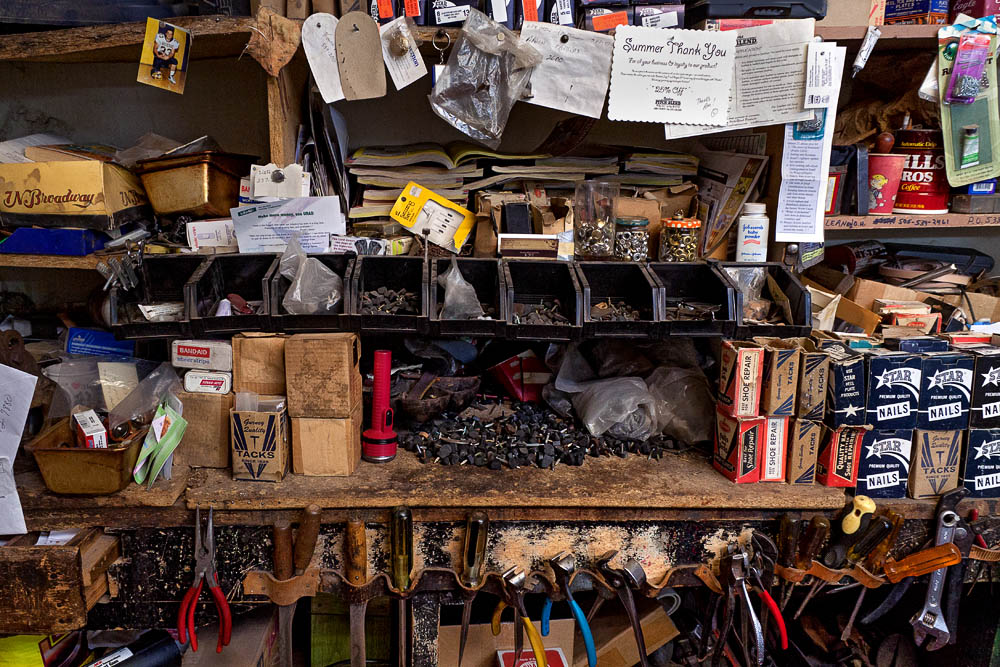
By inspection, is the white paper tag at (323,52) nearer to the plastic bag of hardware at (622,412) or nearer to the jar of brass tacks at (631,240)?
the jar of brass tacks at (631,240)

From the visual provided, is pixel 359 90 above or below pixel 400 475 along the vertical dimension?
above

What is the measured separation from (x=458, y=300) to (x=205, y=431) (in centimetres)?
68

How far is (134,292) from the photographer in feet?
5.44

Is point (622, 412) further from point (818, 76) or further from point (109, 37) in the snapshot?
point (109, 37)

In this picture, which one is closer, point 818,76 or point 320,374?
point 320,374

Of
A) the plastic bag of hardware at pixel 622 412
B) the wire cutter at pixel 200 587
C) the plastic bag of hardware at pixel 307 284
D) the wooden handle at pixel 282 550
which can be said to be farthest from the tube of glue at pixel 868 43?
the wire cutter at pixel 200 587

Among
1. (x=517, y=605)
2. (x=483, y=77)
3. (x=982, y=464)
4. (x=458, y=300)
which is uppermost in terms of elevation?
(x=483, y=77)

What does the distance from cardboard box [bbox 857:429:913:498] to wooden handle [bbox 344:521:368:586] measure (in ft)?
3.85

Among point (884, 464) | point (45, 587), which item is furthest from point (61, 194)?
point (884, 464)

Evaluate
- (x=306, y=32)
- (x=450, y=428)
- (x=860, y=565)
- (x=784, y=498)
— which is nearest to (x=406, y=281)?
(x=450, y=428)

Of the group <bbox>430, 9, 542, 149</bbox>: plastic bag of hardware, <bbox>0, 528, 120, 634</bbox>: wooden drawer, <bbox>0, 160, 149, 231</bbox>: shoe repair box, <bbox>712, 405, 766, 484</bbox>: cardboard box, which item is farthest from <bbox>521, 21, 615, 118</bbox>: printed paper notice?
<bbox>0, 528, 120, 634</bbox>: wooden drawer

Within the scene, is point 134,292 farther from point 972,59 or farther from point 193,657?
point 972,59

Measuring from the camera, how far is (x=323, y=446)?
61.9 inches

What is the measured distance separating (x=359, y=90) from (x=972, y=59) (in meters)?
1.63
